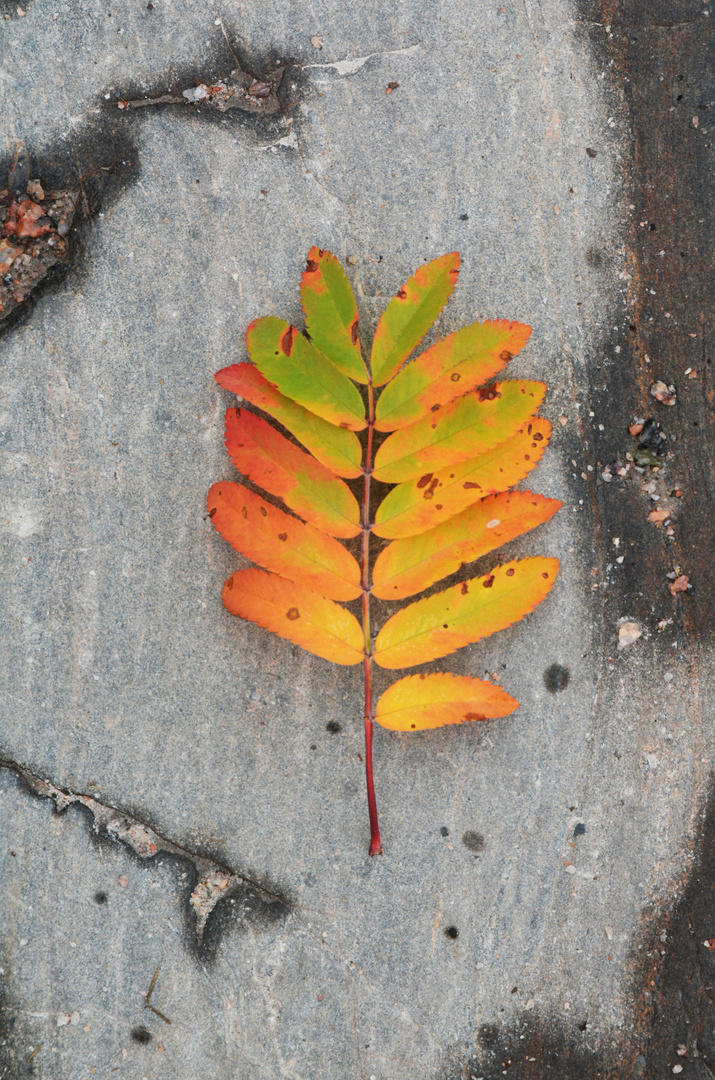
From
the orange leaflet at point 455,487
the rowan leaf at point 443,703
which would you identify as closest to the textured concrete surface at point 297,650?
the rowan leaf at point 443,703

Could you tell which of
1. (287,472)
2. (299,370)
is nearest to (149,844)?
(287,472)

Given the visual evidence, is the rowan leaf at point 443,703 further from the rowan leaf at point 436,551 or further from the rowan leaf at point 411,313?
the rowan leaf at point 411,313

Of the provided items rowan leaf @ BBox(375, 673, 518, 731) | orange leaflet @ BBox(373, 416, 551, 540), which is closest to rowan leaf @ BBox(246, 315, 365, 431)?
orange leaflet @ BBox(373, 416, 551, 540)

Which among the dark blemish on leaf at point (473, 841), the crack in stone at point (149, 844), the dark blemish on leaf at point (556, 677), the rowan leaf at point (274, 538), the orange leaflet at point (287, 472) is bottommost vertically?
the crack in stone at point (149, 844)

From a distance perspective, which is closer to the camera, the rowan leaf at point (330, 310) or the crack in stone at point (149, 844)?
the rowan leaf at point (330, 310)

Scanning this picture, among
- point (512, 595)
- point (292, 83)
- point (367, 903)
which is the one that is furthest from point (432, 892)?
point (292, 83)

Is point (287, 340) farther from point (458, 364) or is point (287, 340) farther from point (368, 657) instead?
point (368, 657)

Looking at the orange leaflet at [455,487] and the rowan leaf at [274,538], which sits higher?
the orange leaflet at [455,487]

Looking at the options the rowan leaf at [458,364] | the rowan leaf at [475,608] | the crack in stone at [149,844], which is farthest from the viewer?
the crack in stone at [149,844]
